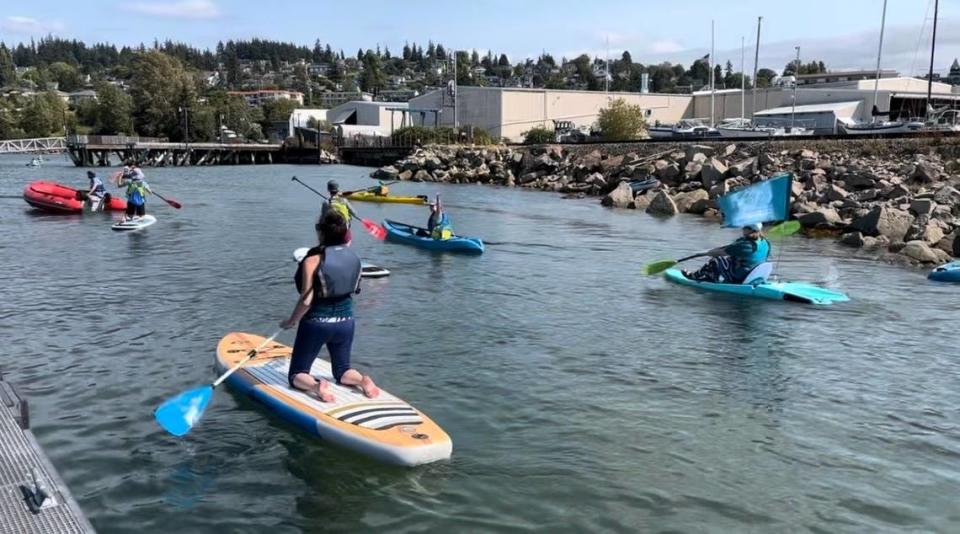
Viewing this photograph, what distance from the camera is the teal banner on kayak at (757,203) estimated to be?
14.6 m

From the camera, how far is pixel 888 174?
3131cm

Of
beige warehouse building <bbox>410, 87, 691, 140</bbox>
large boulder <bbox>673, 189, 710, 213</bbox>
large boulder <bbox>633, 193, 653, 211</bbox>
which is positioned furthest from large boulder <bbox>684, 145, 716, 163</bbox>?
beige warehouse building <bbox>410, 87, 691, 140</bbox>

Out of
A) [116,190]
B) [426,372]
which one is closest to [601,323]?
[426,372]

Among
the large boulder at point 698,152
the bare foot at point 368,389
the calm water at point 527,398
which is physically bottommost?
the calm water at point 527,398

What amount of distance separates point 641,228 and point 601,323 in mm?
14570

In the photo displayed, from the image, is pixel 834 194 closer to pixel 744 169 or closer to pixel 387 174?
pixel 744 169

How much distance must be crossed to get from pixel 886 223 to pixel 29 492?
2335 centimetres

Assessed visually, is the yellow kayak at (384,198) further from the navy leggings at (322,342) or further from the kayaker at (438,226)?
the navy leggings at (322,342)

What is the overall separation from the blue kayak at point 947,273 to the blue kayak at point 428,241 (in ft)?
34.5

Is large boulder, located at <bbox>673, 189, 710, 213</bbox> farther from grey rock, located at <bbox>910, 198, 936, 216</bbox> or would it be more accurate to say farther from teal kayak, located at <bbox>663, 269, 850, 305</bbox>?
teal kayak, located at <bbox>663, 269, 850, 305</bbox>

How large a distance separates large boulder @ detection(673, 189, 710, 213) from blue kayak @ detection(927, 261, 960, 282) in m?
15.1

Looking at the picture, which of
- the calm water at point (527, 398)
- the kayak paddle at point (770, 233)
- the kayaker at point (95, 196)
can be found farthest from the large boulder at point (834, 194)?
the kayaker at point (95, 196)

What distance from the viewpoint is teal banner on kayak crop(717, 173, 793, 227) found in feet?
47.8

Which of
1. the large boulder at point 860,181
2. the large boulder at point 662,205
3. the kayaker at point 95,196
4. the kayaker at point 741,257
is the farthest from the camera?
the large boulder at point 662,205
